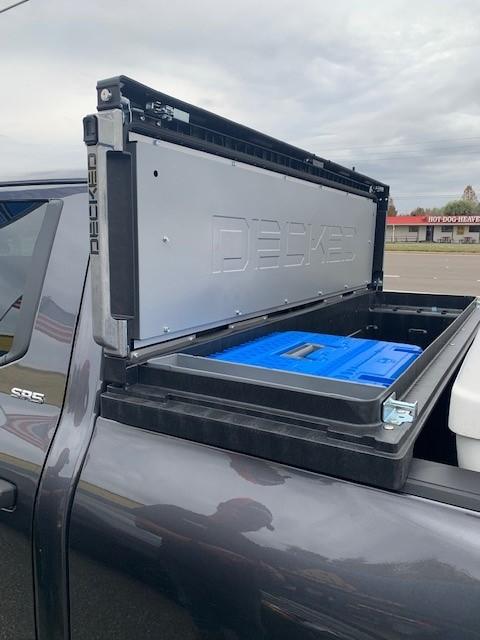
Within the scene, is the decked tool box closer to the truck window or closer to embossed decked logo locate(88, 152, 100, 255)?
embossed decked logo locate(88, 152, 100, 255)

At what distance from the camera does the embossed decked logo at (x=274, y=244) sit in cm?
188

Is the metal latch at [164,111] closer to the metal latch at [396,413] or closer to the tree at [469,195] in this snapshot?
the metal latch at [396,413]

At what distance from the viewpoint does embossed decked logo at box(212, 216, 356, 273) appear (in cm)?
188

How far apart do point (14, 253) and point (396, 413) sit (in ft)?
4.28

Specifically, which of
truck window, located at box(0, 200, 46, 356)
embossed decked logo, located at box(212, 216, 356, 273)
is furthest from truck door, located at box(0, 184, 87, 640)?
embossed decked logo, located at box(212, 216, 356, 273)

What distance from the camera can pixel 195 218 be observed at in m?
1.68

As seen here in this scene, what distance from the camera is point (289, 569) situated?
38.3 inches

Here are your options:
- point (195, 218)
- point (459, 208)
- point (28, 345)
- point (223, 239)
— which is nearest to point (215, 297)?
point (223, 239)

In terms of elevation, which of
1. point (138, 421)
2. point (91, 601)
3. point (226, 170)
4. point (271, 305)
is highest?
point (226, 170)

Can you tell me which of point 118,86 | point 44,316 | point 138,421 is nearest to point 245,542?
point 138,421

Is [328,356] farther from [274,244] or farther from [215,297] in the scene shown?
[274,244]

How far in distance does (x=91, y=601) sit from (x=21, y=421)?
506 mm

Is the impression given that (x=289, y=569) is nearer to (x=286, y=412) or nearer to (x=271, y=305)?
(x=286, y=412)

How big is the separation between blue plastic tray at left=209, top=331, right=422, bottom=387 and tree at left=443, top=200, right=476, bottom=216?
84.8 meters
